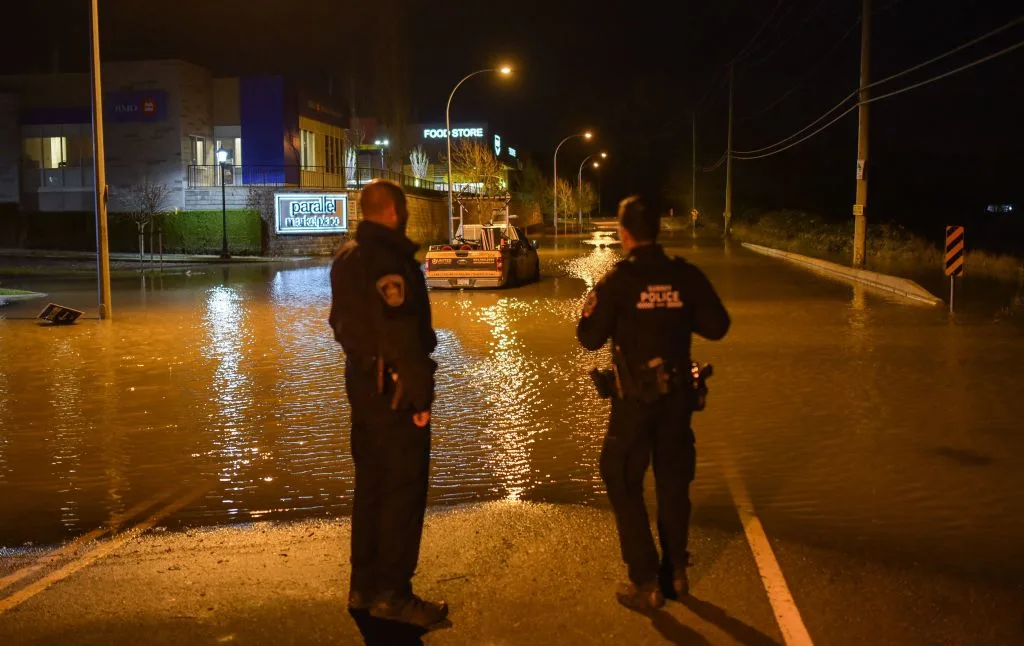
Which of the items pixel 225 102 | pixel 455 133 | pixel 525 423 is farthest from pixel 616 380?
pixel 455 133

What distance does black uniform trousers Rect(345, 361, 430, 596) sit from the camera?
4645 millimetres

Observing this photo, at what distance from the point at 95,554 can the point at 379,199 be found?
107 inches

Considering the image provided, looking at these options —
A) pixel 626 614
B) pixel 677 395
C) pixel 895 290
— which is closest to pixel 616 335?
pixel 677 395

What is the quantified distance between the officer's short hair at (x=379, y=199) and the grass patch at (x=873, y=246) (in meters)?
25.0

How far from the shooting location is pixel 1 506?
703 centimetres

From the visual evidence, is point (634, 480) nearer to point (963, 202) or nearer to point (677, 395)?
point (677, 395)

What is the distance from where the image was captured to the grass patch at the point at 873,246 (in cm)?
3120

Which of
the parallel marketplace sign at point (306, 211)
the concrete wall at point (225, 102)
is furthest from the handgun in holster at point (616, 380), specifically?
the concrete wall at point (225, 102)

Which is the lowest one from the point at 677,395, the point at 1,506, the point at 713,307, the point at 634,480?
the point at 1,506

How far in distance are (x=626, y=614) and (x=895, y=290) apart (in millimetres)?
21739

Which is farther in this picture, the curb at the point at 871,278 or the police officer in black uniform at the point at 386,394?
the curb at the point at 871,278

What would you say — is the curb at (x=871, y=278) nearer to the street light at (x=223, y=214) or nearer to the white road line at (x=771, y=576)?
the white road line at (x=771, y=576)

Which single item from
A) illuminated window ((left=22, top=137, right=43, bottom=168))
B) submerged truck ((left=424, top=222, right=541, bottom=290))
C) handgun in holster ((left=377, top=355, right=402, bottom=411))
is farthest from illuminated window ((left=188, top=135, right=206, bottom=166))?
handgun in holster ((left=377, top=355, right=402, bottom=411))

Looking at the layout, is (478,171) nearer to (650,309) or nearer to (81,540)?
(81,540)
